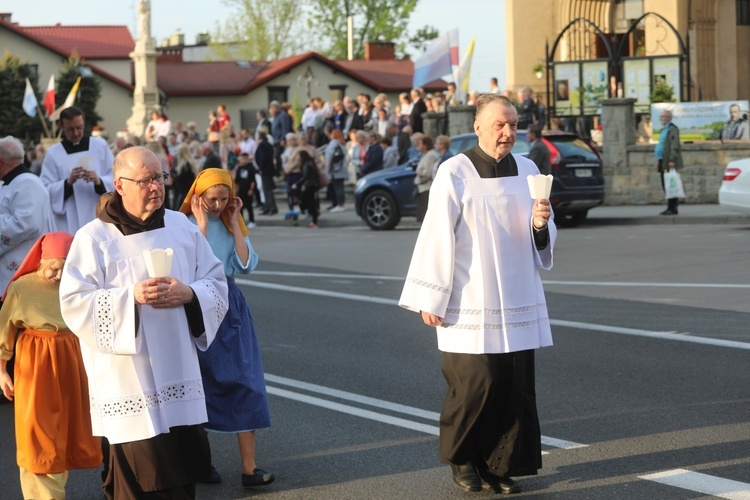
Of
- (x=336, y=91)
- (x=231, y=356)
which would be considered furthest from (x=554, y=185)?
(x=336, y=91)

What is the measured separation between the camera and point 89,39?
246 ft

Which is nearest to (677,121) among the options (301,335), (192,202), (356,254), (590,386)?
(356,254)

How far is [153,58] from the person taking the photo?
58.9 metres

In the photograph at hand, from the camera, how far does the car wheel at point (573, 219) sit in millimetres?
24234

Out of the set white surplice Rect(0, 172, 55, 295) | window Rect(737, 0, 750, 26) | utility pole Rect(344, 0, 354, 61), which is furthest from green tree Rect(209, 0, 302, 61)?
white surplice Rect(0, 172, 55, 295)

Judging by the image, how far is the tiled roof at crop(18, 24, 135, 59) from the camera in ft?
240

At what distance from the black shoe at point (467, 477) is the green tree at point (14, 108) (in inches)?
2319

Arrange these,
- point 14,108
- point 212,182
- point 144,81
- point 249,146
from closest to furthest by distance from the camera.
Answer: point 212,182
point 249,146
point 144,81
point 14,108

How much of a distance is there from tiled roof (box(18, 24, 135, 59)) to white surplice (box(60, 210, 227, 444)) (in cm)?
6798

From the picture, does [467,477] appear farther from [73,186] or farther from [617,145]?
[617,145]

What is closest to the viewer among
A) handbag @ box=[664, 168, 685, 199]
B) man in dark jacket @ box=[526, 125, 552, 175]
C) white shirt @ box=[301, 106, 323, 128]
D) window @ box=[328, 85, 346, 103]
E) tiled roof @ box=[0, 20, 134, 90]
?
man in dark jacket @ box=[526, 125, 552, 175]

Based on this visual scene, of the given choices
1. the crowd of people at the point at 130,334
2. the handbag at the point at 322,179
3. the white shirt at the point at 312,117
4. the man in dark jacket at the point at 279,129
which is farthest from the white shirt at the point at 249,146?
the crowd of people at the point at 130,334

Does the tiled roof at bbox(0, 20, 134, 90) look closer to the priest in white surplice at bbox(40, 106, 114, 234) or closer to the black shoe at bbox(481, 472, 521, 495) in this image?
the priest in white surplice at bbox(40, 106, 114, 234)

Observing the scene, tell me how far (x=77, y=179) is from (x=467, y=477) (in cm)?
498
